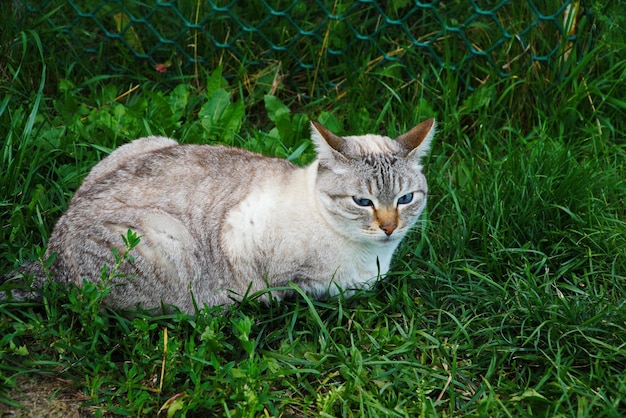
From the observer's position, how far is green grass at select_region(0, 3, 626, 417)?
3.29m

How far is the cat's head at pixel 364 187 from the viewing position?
3.69 meters

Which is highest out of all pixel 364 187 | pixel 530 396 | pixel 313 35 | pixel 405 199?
pixel 313 35

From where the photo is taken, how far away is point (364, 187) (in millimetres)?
3684

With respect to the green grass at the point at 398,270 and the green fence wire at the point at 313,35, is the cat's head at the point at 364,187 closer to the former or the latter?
the green grass at the point at 398,270

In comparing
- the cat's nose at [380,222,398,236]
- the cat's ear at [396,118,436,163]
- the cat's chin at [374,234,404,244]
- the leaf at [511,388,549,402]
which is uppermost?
the cat's ear at [396,118,436,163]

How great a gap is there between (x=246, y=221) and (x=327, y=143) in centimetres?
55

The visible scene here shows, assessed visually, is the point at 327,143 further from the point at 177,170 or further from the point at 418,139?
the point at 177,170

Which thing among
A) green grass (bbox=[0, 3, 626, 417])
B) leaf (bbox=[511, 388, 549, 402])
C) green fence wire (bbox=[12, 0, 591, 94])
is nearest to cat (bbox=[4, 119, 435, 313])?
green grass (bbox=[0, 3, 626, 417])

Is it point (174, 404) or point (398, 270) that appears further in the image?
point (398, 270)

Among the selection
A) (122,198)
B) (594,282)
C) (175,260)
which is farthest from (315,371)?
(594,282)

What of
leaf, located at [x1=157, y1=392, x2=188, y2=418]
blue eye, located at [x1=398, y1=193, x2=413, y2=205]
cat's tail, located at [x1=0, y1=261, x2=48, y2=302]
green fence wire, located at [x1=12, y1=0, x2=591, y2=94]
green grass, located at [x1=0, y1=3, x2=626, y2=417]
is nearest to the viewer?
leaf, located at [x1=157, y1=392, x2=188, y2=418]

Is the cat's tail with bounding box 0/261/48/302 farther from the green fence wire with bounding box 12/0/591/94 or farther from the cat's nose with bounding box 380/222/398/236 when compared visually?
the green fence wire with bounding box 12/0/591/94

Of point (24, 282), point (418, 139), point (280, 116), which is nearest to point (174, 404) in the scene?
point (24, 282)

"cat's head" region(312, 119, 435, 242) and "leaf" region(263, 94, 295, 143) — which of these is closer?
"cat's head" region(312, 119, 435, 242)
